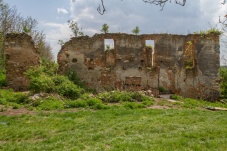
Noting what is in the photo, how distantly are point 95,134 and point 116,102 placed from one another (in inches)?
258

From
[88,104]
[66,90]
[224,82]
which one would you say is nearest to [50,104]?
[88,104]

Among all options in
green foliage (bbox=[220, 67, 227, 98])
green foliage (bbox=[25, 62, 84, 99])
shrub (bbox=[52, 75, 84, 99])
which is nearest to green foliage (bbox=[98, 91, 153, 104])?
shrub (bbox=[52, 75, 84, 99])

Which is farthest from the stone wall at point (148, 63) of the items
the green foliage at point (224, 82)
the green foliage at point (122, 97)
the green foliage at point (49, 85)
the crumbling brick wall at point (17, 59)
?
the green foliage at point (122, 97)

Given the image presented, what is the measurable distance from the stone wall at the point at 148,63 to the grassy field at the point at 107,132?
8783mm

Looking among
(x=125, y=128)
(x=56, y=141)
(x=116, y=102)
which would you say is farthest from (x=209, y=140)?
(x=116, y=102)

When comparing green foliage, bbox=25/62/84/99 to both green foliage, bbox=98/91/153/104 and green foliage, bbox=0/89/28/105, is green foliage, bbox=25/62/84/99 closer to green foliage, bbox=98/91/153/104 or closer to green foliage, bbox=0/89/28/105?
green foliage, bbox=0/89/28/105

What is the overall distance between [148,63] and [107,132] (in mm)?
13180

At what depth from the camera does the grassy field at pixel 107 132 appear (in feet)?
20.7

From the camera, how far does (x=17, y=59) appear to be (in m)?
17.6

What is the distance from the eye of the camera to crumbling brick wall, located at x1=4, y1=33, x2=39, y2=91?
17562mm

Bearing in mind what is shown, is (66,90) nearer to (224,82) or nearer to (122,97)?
(122,97)

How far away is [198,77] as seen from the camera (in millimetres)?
19547

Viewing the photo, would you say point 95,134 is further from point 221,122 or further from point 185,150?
point 221,122

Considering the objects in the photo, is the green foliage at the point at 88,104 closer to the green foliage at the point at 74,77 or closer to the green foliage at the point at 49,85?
the green foliage at the point at 49,85
